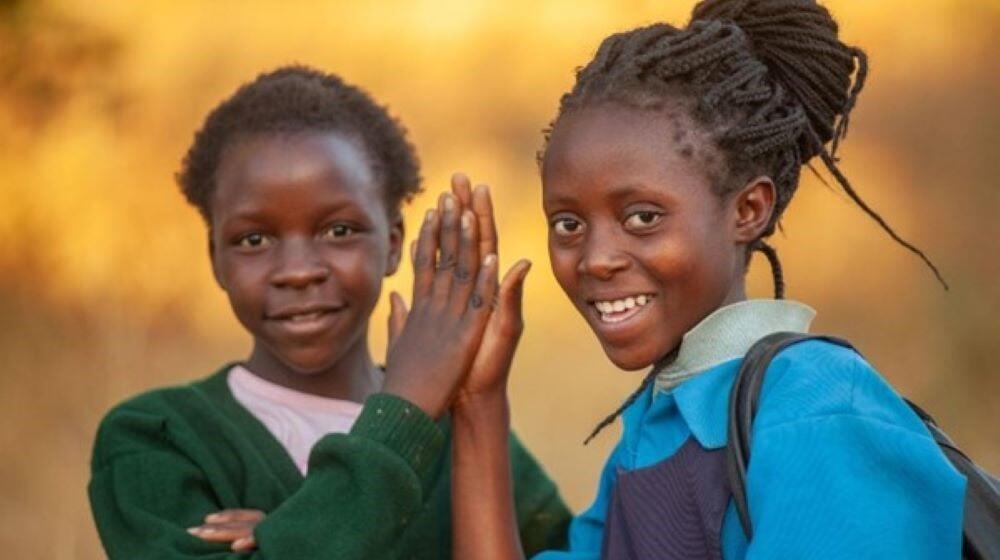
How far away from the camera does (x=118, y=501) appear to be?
324 cm

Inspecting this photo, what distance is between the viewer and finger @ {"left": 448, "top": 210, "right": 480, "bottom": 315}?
121 inches

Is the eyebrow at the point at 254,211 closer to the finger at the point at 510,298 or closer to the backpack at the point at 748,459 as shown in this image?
the finger at the point at 510,298

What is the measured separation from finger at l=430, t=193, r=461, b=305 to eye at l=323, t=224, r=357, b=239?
381 mm

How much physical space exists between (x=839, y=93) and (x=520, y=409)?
2.72 meters

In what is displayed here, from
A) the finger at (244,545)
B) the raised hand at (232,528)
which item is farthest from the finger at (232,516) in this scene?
the finger at (244,545)

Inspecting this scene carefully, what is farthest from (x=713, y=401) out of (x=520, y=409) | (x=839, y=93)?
(x=520, y=409)

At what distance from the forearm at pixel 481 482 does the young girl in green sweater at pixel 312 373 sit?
2.4 inches

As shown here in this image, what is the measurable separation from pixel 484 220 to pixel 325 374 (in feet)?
2.02

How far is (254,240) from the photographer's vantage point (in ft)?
11.2

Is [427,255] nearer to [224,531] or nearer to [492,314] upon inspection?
[492,314]

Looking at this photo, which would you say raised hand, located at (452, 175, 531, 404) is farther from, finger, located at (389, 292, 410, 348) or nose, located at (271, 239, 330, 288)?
nose, located at (271, 239, 330, 288)

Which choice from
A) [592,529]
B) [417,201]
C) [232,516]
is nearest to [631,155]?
[592,529]

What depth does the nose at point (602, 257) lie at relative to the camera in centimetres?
263

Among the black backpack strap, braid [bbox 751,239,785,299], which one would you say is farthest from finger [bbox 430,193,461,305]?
the black backpack strap
